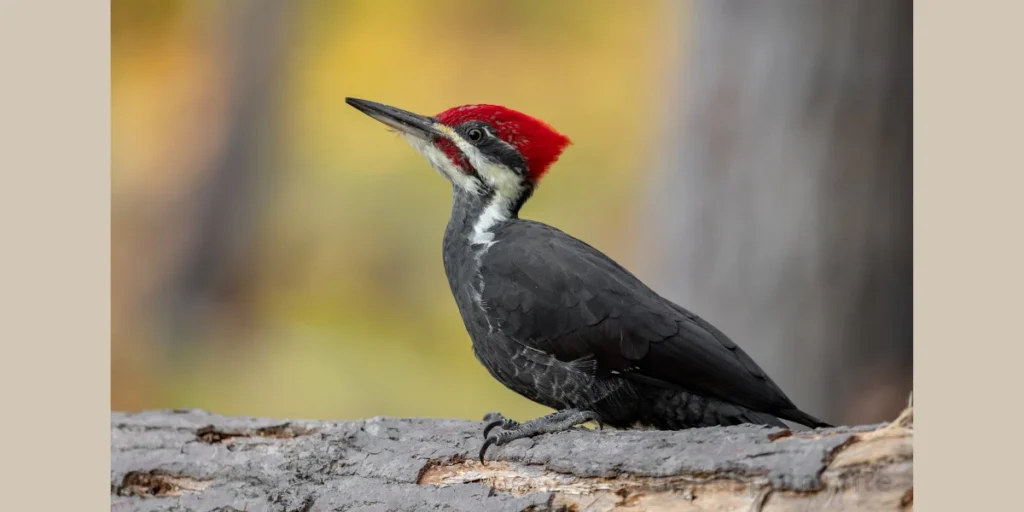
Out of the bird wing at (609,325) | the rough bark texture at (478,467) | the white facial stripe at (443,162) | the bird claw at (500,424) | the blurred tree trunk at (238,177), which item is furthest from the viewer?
the blurred tree trunk at (238,177)

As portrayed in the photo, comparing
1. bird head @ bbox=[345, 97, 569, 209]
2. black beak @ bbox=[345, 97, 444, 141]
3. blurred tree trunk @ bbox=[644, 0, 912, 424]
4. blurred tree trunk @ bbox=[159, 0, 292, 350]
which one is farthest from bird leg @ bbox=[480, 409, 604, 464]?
blurred tree trunk @ bbox=[159, 0, 292, 350]

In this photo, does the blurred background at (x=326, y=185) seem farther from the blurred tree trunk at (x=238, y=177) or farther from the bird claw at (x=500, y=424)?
the bird claw at (x=500, y=424)

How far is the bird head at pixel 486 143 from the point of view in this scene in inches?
109

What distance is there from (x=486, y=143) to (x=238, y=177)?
3.22 m

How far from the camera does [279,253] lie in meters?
5.60

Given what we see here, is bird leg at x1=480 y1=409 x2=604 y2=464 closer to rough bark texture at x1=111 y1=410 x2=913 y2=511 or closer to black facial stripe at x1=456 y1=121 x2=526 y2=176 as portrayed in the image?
rough bark texture at x1=111 y1=410 x2=913 y2=511

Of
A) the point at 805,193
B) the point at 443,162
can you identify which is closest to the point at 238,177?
the point at 443,162

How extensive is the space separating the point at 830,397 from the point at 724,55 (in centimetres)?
122

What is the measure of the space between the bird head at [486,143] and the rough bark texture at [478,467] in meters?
0.71

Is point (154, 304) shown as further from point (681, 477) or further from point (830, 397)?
point (681, 477)

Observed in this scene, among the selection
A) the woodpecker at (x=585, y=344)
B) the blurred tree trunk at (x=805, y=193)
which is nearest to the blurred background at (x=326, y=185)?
the blurred tree trunk at (x=805, y=193)

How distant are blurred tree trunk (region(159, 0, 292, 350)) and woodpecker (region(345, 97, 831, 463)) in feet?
9.91

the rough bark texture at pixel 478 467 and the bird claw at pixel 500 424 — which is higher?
the bird claw at pixel 500 424

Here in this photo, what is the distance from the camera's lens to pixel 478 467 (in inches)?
92.3
